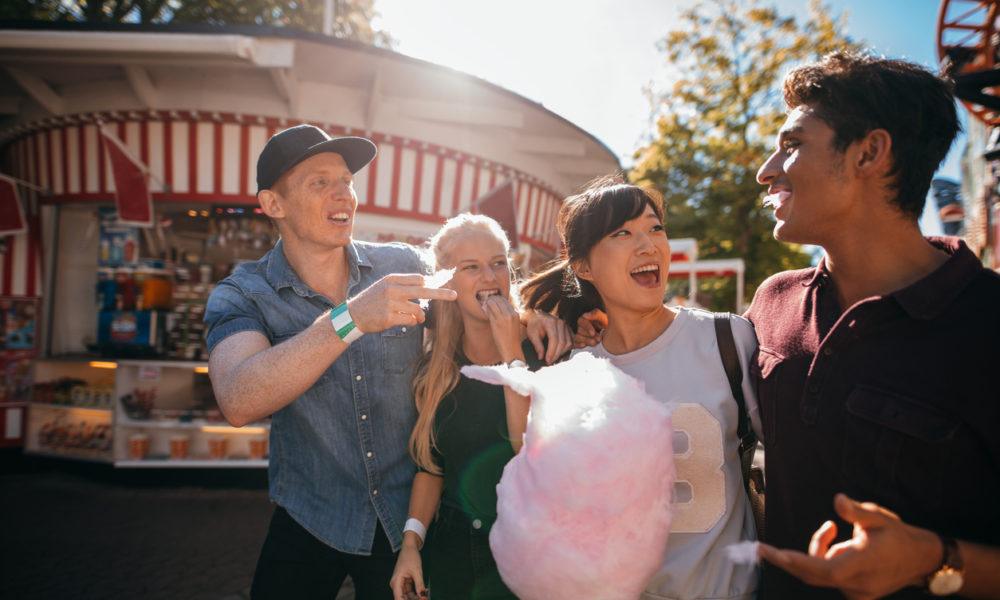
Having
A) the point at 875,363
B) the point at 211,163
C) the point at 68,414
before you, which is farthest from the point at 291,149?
the point at 68,414

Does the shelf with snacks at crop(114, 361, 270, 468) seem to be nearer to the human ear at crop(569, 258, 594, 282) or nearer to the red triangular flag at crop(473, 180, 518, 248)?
the red triangular flag at crop(473, 180, 518, 248)

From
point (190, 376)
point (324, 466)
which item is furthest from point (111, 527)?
point (324, 466)

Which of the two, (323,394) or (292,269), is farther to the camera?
(292,269)

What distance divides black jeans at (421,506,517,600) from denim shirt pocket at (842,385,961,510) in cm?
112

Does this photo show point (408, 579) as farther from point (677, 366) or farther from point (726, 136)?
point (726, 136)

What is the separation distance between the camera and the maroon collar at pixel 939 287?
117cm

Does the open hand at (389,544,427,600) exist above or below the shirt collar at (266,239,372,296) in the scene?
below

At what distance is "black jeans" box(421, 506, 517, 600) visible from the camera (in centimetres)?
184

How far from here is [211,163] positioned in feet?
19.4

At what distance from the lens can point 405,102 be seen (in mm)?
6316

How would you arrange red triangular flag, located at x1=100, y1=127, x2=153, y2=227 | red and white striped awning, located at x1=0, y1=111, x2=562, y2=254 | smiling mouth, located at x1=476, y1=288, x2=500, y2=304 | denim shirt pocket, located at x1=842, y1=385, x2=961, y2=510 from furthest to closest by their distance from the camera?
red and white striped awning, located at x1=0, y1=111, x2=562, y2=254
red triangular flag, located at x1=100, y1=127, x2=153, y2=227
smiling mouth, located at x1=476, y1=288, x2=500, y2=304
denim shirt pocket, located at x1=842, y1=385, x2=961, y2=510

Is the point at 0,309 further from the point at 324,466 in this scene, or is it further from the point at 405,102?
the point at 324,466

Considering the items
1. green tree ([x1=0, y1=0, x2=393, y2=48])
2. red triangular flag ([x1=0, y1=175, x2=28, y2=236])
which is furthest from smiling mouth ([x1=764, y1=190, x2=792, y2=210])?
green tree ([x1=0, y1=0, x2=393, y2=48])

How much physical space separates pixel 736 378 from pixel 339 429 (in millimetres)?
1401
